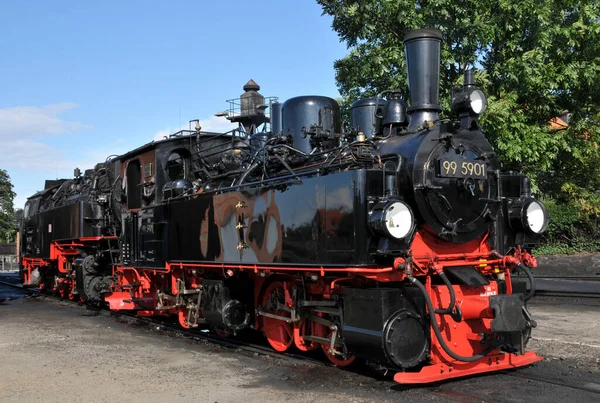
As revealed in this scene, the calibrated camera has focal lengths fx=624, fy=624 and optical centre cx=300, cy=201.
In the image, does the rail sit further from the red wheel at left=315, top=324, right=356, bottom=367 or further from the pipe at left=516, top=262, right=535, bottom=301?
the pipe at left=516, top=262, right=535, bottom=301

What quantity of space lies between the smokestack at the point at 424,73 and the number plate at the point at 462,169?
0.76m

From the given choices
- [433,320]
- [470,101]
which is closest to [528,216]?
[470,101]

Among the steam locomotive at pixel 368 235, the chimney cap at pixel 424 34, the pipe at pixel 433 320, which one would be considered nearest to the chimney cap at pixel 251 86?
the steam locomotive at pixel 368 235

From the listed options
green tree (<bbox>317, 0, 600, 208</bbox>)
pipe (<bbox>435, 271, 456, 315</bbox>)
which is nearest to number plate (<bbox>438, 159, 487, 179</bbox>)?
pipe (<bbox>435, 271, 456, 315</bbox>)

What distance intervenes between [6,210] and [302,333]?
6393cm

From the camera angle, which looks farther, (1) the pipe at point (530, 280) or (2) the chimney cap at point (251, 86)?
(2) the chimney cap at point (251, 86)

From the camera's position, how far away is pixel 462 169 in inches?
258

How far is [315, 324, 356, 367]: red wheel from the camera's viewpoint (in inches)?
270

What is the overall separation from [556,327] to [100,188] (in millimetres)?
9918

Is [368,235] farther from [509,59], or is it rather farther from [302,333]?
[509,59]

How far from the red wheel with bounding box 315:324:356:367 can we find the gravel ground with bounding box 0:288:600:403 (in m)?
0.14

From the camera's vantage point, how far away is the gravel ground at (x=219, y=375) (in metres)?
5.87

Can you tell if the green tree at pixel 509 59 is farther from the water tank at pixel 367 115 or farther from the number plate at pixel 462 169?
the number plate at pixel 462 169

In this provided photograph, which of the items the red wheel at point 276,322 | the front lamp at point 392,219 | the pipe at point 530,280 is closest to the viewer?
the front lamp at point 392,219
